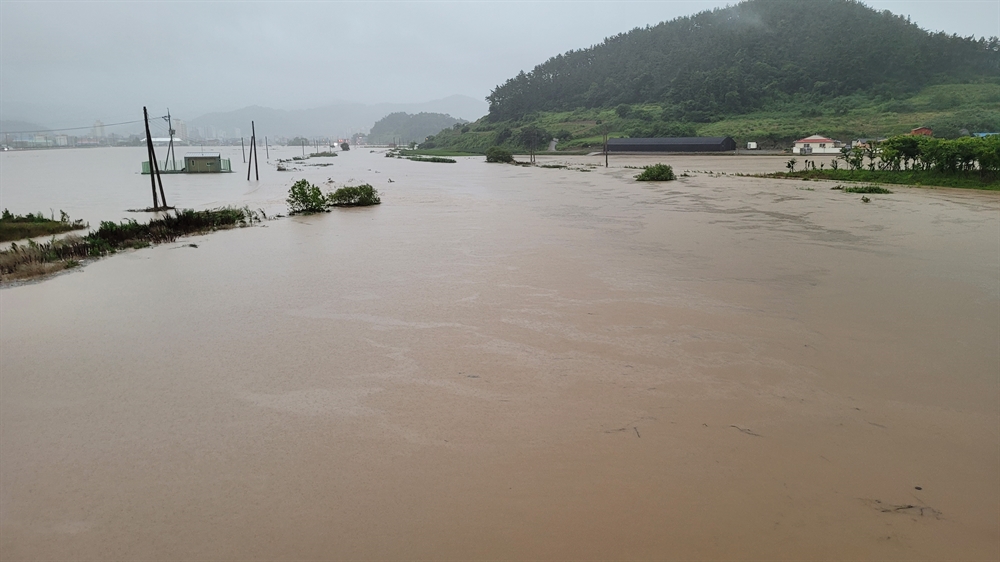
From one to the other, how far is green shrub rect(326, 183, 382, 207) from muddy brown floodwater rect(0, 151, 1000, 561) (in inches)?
454

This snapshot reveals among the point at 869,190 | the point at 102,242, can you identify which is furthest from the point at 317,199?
the point at 869,190

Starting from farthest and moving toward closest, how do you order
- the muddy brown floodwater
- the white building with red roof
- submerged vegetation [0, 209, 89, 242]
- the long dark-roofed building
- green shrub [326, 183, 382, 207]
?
the long dark-roofed building
the white building with red roof
green shrub [326, 183, 382, 207]
submerged vegetation [0, 209, 89, 242]
the muddy brown floodwater

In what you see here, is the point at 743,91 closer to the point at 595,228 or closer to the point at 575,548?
the point at 595,228

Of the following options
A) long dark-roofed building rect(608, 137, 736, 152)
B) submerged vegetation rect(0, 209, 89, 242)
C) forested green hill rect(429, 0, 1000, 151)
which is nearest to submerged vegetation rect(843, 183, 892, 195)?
submerged vegetation rect(0, 209, 89, 242)

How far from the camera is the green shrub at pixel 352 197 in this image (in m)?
21.4

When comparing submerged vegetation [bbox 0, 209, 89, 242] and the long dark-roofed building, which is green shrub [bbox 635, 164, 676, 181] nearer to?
submerged vegetation [bbox 0, 209, 89, 242]

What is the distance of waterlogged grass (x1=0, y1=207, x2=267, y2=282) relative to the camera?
33.0 ft

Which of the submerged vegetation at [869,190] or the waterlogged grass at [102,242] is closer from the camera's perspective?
the waterlogged grass at [102,242]

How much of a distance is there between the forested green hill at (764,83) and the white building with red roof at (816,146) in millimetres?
5728

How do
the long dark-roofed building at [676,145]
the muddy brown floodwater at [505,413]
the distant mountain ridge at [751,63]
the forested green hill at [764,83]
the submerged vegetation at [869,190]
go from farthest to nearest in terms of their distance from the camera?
the distant mountain ridge at [751,63] → the forested green hill at [764,83] → the long dark-roofed building at [676,145] → the submerged vegetation at [869,190] → the muddy brown floodwater at [505,413]

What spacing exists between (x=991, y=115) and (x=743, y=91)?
38925 mm

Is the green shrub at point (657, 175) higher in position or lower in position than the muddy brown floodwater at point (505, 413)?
higher

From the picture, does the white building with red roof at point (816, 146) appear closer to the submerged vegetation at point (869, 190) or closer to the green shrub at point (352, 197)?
the submerged vegetation at point (869, 190)

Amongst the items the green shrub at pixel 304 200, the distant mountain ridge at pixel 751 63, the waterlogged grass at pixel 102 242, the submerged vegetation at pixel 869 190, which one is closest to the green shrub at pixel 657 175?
the submerged vegetation at pixel 869 190
